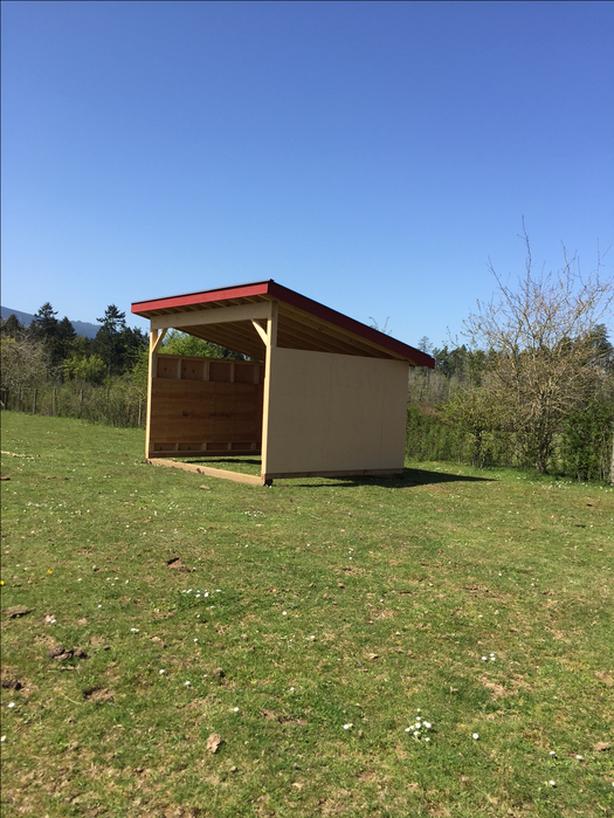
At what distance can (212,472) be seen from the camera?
1211 cm

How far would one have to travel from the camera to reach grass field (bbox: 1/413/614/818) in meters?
2.50

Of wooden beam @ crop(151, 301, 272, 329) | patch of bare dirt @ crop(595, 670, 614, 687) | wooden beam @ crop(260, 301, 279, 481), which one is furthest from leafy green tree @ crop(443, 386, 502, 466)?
patch of bare dirt @ crop(595, 670, 614, 687)

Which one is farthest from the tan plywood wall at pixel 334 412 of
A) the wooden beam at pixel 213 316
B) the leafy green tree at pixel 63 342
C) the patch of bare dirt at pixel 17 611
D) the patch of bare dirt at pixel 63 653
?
the leafy green tree at pixel 63 342

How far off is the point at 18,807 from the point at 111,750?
16.4 inches

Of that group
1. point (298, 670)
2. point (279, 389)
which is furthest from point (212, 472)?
point (298, 670)

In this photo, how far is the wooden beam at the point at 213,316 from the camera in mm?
10828

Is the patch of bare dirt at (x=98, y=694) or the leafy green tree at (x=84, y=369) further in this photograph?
the leafy green tree at (x=84, y=369)

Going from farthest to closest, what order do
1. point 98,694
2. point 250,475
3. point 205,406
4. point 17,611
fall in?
point 205,406, point 250,475, point 17,611, point 98,694

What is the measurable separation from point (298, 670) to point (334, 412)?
8.46 metres

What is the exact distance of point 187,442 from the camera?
49.0 feet

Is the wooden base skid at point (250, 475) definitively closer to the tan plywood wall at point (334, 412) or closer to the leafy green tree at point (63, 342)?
the tan plywood wall at point (334, 412)

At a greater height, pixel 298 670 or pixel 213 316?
pixel 213 316

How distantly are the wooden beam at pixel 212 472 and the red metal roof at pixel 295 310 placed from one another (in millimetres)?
3146

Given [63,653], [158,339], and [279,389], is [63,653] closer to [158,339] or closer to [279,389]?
[279,389]
